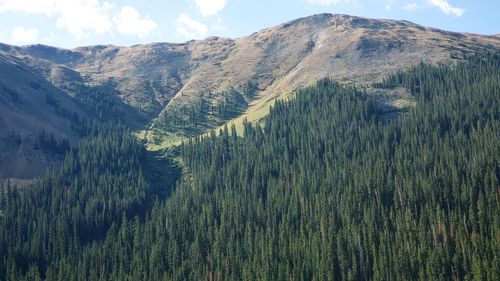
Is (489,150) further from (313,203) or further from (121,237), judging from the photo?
(121,237)

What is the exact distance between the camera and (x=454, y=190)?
152m

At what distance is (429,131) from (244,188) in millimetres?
78670

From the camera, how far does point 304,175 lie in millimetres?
184750

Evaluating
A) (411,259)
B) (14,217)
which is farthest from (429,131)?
(14,217)

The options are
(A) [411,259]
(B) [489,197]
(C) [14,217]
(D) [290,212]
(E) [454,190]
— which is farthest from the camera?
(C) [14,217]

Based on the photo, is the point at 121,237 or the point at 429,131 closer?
the point at 121,237

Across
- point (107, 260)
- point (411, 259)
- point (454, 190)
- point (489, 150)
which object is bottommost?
point (107, 260)

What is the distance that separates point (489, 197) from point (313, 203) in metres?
52.9

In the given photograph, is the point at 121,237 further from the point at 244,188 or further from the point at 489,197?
the point at 489,197

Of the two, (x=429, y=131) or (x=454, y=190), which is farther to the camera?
(x=429, y=131)

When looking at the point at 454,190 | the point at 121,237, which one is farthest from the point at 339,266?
the point at 121,237

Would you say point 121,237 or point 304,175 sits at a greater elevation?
point 304,175

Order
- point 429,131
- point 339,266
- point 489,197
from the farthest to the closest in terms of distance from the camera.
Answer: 1. point 429,131
2. point 489,197
3. point 339,266

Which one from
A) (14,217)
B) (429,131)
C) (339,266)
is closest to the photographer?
(339,266)
